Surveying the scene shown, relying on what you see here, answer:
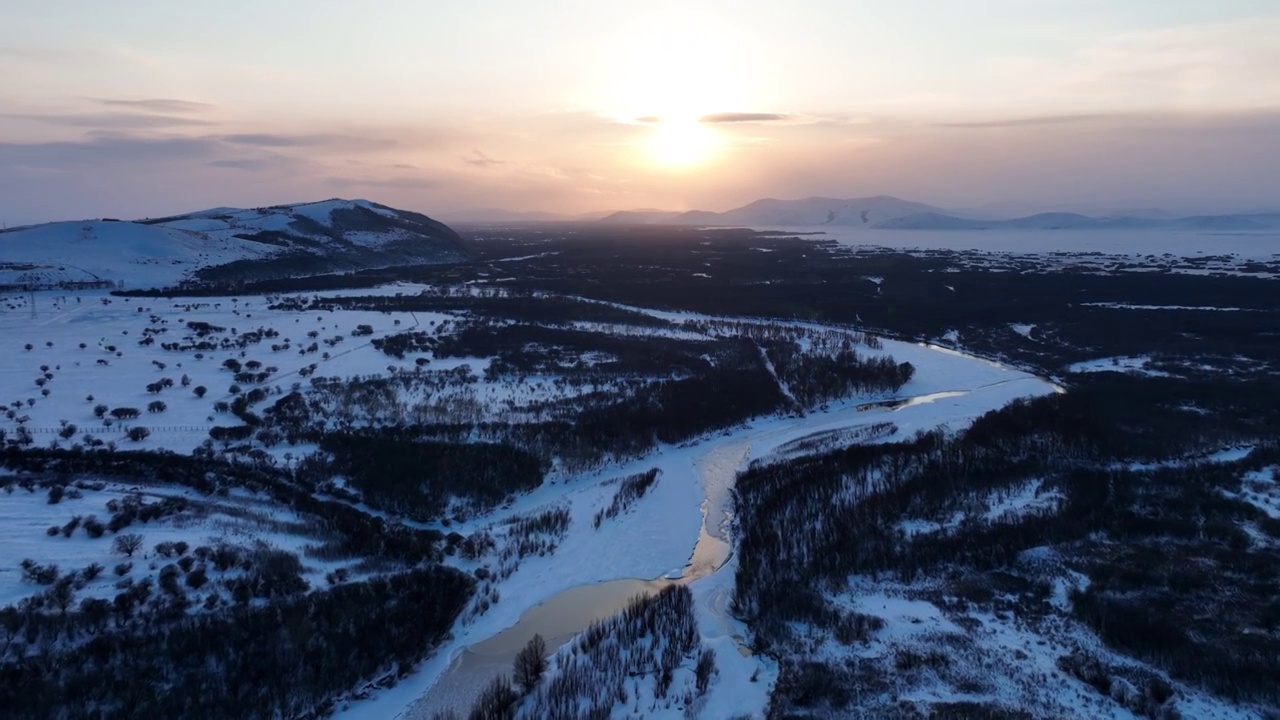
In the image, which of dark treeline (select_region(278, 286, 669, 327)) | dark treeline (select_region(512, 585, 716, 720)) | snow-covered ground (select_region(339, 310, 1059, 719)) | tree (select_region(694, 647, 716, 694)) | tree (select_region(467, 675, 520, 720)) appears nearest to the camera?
tree (select_region(467, 675, 520, 720))

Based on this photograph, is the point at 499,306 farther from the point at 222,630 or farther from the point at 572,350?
the point at 222,630

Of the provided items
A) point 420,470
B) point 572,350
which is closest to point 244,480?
point 420,470

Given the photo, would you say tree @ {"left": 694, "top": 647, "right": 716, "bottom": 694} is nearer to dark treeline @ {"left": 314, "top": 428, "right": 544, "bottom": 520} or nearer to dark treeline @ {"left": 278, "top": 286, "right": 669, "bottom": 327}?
dark treeline @ {"left": 314, "top": 428, "right": 544, "bottom": 520}

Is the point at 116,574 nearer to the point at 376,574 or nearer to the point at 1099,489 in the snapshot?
the point at 376,574

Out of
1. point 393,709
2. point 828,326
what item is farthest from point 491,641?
point 828,326

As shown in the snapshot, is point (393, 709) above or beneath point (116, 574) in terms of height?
beneath

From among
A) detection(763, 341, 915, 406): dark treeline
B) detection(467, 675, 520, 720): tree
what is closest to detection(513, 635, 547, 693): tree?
detection(467, 675, 520, 720): tree

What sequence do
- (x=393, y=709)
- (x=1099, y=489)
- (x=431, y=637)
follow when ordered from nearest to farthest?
(x=393, y=709) → (x=431, y=637) → (x=1099, y=489)
